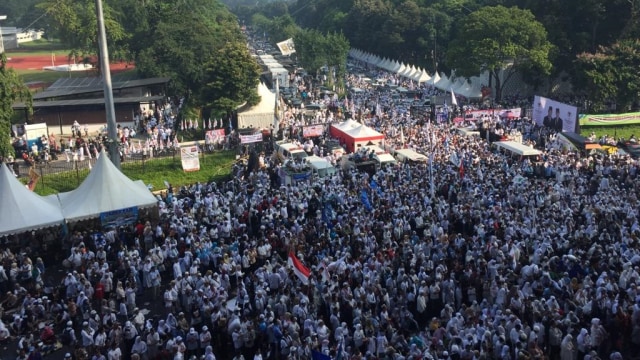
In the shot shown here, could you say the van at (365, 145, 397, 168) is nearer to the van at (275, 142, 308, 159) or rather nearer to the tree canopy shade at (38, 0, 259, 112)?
the van at (275, 142, 308, 159)

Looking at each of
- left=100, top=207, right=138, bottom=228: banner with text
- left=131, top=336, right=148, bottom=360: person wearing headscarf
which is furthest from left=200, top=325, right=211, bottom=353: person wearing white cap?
left=100, top=207, right=138, bottom=228: banner with text

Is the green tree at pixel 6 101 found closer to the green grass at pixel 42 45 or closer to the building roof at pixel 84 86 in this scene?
the building roof at pixel 84 86

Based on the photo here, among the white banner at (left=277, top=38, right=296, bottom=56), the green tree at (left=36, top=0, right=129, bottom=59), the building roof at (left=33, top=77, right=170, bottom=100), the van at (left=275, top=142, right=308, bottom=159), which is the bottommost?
the van at (left=275, top=142, right=308, bottom=159)

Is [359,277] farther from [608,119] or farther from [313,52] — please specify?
[313,52]

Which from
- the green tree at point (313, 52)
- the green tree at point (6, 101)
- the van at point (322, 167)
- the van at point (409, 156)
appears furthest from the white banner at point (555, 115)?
the green tree at point (313, 52)

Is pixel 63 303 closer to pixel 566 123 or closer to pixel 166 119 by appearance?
pixel 166 119

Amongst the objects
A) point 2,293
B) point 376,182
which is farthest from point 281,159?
point 2,293
